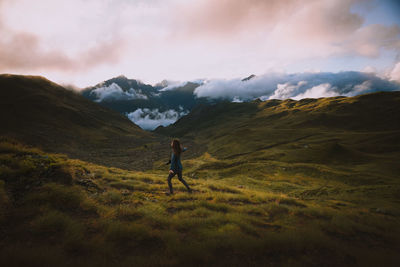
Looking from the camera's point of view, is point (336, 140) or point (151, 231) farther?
point (336, 140)

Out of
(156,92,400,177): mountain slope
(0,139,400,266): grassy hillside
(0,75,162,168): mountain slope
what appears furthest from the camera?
(0,75,162,168): mountain slope

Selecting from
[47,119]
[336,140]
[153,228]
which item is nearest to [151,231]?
[153,228]

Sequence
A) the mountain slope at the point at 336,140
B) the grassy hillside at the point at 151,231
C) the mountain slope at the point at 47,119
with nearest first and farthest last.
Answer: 1. the grassy hillside at the point at 151,231
2. the mountain slope at the point at 336,140
3. the mountain slope at the point at 47,119

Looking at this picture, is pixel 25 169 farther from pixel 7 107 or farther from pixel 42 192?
pixel 7 107

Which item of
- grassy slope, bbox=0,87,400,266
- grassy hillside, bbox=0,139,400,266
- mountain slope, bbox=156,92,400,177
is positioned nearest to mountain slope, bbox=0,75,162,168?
mountain slope, bbox=156,92,400,177

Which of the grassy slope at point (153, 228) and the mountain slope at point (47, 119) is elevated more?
the mountain slope at point (47, 119)

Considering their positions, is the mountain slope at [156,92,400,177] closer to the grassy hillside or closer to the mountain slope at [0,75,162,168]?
the grassy hillside

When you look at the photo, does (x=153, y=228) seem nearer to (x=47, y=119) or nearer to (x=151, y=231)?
(x=151, y=231)

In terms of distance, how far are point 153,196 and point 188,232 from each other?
5059 millimetres

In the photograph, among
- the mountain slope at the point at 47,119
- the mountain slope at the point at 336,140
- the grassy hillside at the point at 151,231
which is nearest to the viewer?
the grassy hillside at the point at 151,231

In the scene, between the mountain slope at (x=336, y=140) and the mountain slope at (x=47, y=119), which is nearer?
the mountain slope at (x=336, y=140)

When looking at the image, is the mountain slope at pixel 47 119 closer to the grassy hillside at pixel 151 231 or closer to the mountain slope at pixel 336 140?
the mountain slope at pixel 336 140

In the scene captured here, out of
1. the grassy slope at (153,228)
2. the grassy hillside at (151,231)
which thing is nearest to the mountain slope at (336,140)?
the grassy slope at (153,228)

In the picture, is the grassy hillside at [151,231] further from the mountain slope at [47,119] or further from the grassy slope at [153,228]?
the mountain slope at [47,119]
